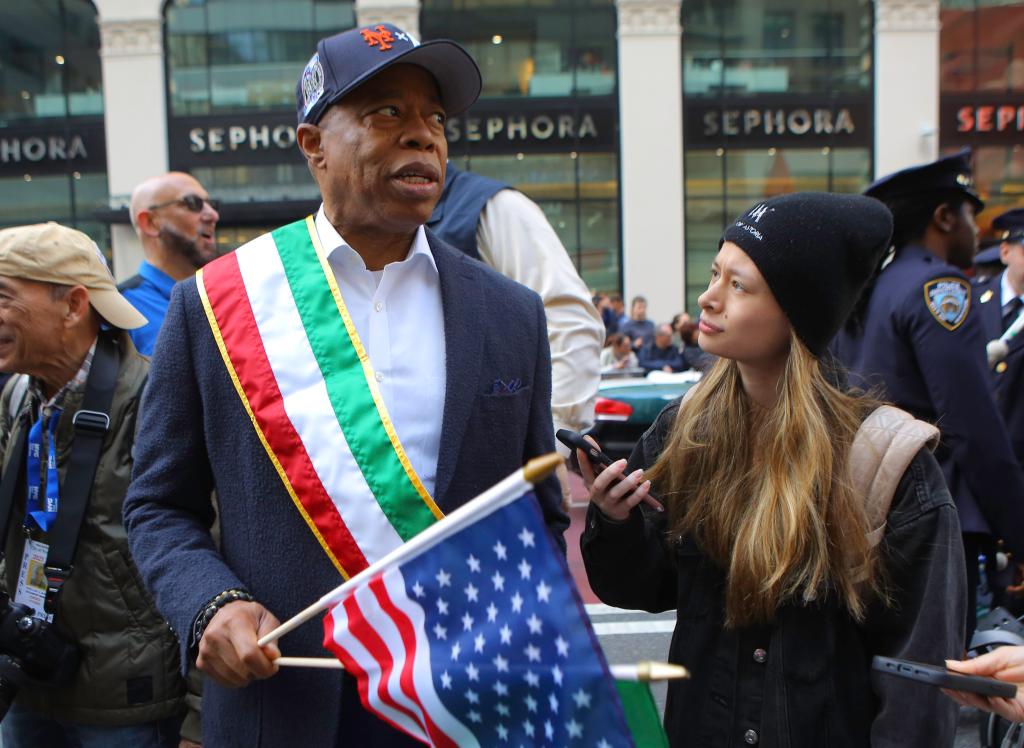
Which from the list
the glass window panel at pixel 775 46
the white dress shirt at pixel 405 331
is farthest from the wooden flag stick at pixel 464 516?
the glass window panel at pixel 775 46

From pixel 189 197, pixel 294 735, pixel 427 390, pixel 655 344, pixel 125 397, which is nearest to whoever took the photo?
pixel 294 735

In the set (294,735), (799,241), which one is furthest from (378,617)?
(799,241)

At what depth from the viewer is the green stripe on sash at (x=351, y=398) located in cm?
192

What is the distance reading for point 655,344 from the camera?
555 inches

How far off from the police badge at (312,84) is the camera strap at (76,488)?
1.13m

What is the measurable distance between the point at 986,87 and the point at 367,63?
962 inches

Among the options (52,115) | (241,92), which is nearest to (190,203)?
A: (241,92)

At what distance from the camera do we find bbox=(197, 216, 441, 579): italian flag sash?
6.30ft

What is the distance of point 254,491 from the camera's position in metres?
1.97

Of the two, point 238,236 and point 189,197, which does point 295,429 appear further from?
point 238,236

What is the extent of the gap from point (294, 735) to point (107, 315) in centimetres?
151

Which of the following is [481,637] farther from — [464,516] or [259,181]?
[259,181]

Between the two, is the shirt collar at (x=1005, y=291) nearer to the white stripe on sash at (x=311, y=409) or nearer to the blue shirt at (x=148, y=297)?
the blue shirt at (x=148, y=297)

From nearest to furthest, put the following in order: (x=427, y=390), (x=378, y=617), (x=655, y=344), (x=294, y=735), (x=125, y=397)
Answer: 1. (x=378, y=617)
2. (x=294, y=735)
3. (x=427, y=390)
4. (x=125, y=397)
5. (x=655, y=344)
